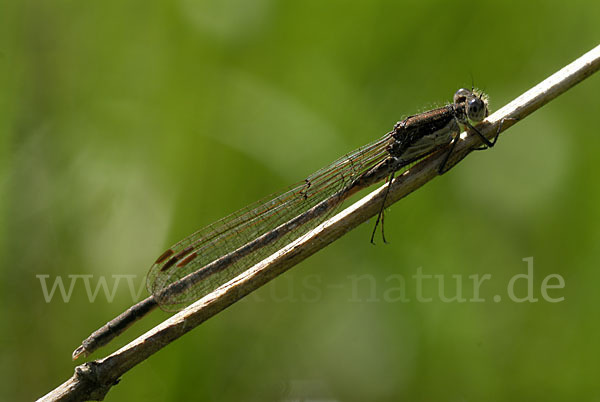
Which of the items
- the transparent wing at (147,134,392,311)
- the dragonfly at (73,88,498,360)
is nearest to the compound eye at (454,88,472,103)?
the dragonfly at (73,88,498,360)

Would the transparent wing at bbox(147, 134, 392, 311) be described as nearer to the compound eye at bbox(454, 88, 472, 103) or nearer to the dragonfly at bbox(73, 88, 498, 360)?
the dragonfly at bbox(73, 88, 498, 360)

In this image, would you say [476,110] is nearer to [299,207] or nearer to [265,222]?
[299,207]

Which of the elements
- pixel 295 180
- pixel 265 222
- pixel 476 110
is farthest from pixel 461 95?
pixel 265 222

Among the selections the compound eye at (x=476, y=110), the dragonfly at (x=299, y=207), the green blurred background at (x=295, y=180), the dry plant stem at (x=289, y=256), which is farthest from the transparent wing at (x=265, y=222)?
the compound eye at (x=476, y=110)

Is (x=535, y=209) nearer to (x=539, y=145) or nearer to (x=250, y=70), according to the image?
(x=539, y=145)

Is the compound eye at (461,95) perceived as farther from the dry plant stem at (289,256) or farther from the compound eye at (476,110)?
the dry plant stem at (289,256)

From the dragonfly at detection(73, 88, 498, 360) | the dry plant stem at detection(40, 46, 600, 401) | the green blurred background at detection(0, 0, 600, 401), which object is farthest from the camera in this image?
the dragonfly at detection(73, 88, 498, 360)
